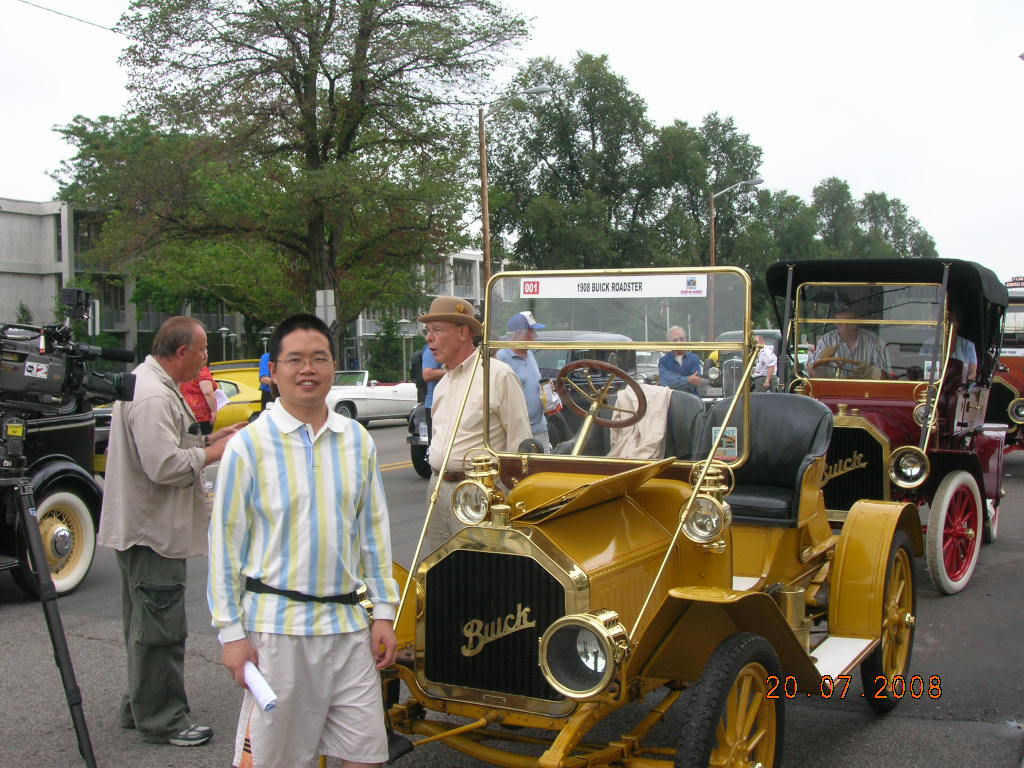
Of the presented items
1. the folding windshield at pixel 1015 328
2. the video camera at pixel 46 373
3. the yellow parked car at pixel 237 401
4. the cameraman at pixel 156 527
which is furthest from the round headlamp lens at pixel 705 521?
the yellow parked car at pixel 237 401

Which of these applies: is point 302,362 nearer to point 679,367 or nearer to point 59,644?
point 59,644

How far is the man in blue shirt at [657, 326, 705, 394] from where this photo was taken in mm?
4273

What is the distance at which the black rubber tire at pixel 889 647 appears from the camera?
458 centimetres

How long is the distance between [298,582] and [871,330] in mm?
6525

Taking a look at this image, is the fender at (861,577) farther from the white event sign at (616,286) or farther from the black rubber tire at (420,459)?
the black rubber tire at (420,459)

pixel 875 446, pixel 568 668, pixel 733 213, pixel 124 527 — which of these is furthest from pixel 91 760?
pixel 733 213

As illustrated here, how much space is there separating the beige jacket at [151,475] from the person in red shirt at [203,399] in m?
2.27

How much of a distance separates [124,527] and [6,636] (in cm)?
240

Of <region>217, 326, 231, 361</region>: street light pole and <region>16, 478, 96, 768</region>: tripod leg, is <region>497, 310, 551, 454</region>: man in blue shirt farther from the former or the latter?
<region>217, 326, 231, 361</region>: street light pole

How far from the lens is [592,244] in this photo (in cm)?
4816

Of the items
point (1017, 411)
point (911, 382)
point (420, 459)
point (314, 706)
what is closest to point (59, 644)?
point (314, 706)

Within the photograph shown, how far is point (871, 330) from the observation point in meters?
8.19

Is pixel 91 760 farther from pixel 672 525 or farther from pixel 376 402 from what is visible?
pixel 376 402

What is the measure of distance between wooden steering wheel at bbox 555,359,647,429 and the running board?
49.0 inches
